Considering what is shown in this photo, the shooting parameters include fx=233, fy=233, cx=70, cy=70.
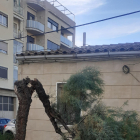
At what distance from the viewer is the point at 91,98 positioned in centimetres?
450

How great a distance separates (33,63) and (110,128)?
4499 mm

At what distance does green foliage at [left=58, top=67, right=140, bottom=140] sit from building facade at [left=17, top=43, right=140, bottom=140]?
6.53 ft

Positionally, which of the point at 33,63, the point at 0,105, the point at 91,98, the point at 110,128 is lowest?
the point at 0,105

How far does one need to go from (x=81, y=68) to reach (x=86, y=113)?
287 cm

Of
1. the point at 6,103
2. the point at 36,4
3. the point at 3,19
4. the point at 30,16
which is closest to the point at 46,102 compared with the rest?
the point at 6,103

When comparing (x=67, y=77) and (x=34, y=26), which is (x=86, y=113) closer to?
(x=67, y=77)

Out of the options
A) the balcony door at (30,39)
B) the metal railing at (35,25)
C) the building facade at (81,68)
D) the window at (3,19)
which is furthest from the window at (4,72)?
the building facade at (81,68)

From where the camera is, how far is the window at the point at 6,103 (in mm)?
22453

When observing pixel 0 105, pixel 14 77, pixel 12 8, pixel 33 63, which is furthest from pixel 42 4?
pixel 33 63

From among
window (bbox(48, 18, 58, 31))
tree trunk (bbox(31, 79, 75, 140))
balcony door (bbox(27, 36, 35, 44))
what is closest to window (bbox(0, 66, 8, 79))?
balcony door (bbox(27, 36, 35, 44))

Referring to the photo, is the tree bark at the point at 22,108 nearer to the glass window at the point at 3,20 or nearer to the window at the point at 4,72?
the window at the point at 4,72

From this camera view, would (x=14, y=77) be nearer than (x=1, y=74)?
No

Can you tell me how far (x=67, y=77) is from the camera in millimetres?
7195

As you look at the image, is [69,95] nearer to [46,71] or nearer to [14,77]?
[46,71]
